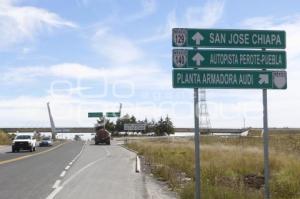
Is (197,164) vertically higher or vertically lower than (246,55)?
lower

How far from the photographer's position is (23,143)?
182 ft

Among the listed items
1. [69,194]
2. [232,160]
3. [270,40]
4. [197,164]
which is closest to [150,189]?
[69,194]

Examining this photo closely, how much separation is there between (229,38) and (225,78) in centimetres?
87

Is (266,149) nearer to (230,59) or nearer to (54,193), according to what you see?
(230,59)

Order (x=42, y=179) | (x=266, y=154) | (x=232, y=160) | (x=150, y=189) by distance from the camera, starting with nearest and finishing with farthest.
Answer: (x=266, y=154), (x=150, y=189), (x=42, y=179), (x=232, y=160)

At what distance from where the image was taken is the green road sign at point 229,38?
40.1 feet

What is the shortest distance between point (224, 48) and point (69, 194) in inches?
269

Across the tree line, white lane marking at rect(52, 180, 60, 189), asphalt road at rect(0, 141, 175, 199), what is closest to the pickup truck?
asphalt road at rect(0, 141, 175, 199)

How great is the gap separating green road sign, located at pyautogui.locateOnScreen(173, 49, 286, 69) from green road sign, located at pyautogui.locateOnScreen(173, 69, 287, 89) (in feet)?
0.44

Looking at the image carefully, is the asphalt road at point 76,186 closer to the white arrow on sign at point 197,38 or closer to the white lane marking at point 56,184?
the white lane marking at point 56,184

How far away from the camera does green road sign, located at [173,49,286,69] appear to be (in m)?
12.2

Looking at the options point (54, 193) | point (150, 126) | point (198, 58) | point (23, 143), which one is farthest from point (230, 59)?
point (150, 126)

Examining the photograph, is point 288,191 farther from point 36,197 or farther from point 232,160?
point 232,160

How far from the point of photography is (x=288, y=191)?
1616 centimetres
